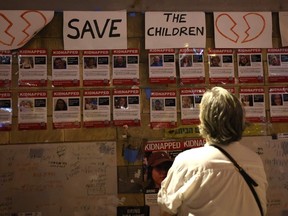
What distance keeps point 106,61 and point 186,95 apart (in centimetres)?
72

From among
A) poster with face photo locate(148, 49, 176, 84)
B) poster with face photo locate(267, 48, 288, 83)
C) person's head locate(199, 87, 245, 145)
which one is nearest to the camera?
person's head locate(199, 87, 245, 145)

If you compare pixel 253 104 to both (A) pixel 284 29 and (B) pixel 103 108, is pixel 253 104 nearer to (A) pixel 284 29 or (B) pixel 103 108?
(A) pixel 284 29

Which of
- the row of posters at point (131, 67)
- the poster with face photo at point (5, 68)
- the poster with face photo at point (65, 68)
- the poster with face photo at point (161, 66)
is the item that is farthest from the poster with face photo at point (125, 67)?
the poster with face photo at point (5, 68)

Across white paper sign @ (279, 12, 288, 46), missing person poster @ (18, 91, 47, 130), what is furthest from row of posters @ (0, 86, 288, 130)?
white paper sign @ (279, 12, 288, 46)

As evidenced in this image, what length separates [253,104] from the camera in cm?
296

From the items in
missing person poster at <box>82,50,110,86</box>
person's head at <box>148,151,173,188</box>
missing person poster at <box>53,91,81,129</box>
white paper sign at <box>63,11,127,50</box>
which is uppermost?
white paper sign at <box>63,11,127,50</box>

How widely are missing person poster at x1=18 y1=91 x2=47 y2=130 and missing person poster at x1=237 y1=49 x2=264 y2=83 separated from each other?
1.66m

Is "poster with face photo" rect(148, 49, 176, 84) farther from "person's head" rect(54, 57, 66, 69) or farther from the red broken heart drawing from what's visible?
"person's head" rect(54, 57, 66, 69)

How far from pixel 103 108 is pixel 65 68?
0.45 meters

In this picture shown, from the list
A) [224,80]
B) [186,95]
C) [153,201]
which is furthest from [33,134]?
[224,80]

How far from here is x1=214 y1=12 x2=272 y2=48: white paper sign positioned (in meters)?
2.95

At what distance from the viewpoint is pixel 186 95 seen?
2.90 meters

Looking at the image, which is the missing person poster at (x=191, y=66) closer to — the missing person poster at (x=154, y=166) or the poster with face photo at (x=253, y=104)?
the poster with face photo at (x=253, y=104)

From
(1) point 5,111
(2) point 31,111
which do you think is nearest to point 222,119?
(2) point 31,111
